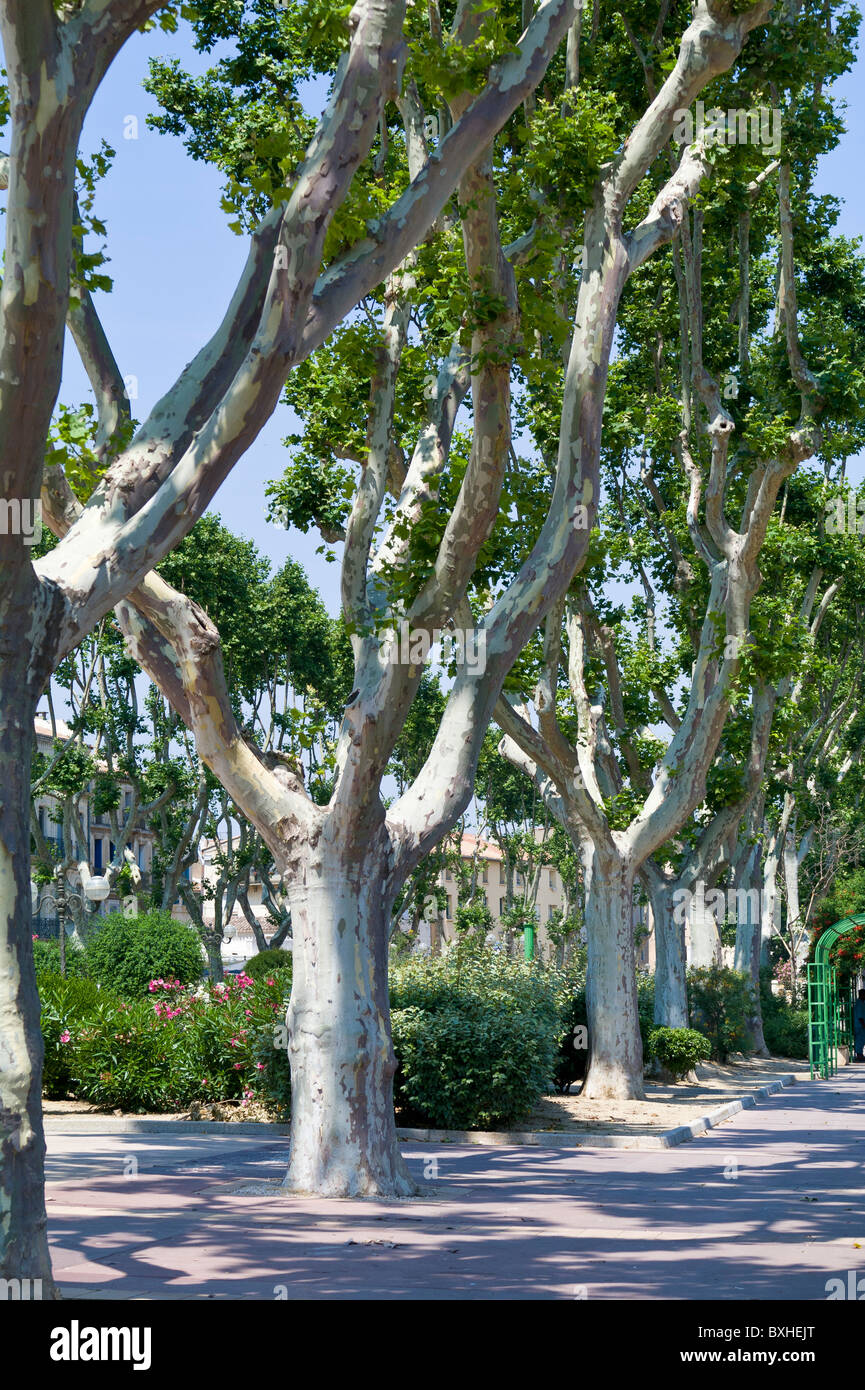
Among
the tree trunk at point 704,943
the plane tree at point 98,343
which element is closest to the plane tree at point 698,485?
the tree trunk at point 704,943

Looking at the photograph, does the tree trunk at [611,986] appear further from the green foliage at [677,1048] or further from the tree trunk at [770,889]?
the tree trunk at [770,889]

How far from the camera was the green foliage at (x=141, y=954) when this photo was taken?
26.2 metres

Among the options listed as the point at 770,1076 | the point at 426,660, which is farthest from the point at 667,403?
the point at 770,1076

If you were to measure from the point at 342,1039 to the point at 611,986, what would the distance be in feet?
31.3

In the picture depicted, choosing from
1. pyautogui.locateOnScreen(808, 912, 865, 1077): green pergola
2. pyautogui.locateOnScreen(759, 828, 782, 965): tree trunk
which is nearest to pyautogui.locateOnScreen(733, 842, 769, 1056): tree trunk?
pyautogui.locateOnScreen(808, 912, 865, 1077): green pergola

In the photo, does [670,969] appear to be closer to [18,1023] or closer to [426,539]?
[426,539]

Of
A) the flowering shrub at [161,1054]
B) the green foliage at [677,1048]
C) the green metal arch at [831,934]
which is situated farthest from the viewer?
the green metal arch at [831,934]

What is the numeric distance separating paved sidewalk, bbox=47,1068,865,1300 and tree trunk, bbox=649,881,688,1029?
9034 mm

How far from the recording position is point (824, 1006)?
27.4m

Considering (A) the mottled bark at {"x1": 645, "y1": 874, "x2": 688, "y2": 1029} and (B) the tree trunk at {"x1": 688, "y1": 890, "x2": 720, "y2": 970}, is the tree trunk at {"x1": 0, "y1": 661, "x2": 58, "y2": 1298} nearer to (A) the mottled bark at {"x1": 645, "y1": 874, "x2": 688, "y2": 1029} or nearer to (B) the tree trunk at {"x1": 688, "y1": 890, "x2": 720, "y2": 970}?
(A) the mottled bark at {"x1": 645, "y1": 874, "x2": 688, "y2": 1029}

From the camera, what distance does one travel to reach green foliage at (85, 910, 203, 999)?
2622 centimetres

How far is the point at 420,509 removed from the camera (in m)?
11.7

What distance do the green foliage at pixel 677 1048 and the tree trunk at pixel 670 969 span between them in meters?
1.16

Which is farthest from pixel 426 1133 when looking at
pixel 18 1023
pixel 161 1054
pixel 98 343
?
pixel 18 1023
